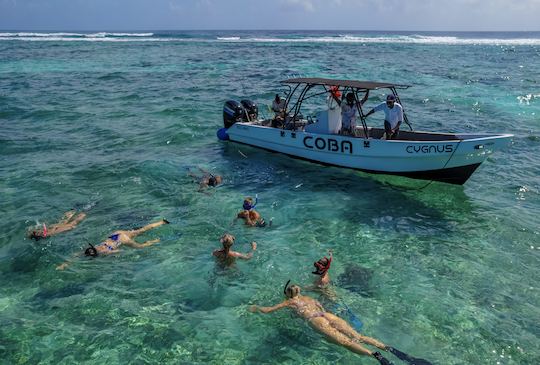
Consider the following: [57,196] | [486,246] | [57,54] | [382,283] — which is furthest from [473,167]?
[57,54]

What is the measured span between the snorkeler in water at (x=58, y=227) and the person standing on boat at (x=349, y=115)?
9504mm

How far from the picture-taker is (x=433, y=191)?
50.8 ft

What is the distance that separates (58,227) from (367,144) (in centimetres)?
1021

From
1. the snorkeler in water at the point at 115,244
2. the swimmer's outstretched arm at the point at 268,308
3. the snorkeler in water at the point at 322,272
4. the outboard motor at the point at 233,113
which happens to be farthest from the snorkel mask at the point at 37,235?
the outboard motor at the point at 233,113

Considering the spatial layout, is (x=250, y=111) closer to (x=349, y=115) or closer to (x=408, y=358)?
(x=349, y=115)

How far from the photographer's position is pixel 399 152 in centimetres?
1493

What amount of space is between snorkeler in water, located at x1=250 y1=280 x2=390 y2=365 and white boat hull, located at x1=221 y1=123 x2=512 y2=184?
24.5ft

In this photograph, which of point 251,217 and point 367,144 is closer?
point 251,217

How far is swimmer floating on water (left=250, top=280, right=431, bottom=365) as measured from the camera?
796cm

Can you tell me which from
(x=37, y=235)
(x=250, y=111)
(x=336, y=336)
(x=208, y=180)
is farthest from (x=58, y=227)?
(x=250, y=111)

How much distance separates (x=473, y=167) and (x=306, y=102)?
18.2 m

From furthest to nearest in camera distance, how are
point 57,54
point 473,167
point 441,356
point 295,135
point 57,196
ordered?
point 57,54 < point 295,135 < point 57,196 < point 473,167 < point 441,356

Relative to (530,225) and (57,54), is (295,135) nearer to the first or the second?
(530,225)

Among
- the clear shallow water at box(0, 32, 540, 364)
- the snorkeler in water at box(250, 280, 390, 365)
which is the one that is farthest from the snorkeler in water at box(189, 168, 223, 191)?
the snorkeler in water at box(250, 280, 390, 365)
